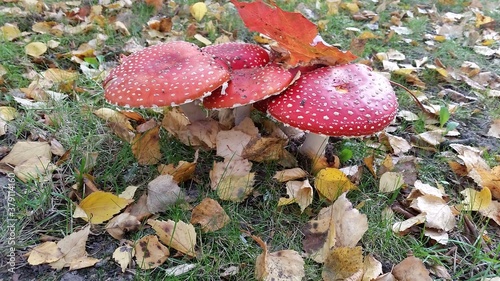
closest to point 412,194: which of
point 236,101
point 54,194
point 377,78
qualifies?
point 377,78

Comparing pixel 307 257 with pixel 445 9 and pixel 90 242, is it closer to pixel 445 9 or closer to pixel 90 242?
pixel 90 242

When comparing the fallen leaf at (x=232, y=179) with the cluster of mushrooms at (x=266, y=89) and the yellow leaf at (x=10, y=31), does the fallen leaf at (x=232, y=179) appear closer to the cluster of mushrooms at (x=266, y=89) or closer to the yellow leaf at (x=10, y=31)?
the cluster of mushrooms at (x=266, y=89)

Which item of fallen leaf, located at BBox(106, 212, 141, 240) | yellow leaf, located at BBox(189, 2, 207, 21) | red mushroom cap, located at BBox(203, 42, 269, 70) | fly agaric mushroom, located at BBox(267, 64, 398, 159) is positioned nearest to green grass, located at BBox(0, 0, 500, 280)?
fallen leaf, located at BBox(106, 212, 141, 240)

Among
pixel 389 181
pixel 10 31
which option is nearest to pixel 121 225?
pixel 389 181

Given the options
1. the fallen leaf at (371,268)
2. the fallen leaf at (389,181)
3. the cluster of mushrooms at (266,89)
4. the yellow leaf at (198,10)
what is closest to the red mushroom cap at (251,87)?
the cluster of mushrooms at (266,89)

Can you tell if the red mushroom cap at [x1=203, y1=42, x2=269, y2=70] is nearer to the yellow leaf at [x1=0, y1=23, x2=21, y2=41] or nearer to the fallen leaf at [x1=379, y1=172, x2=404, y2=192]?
the fallen leaf at [x1=379, y1=172, x2=404, y2=192]

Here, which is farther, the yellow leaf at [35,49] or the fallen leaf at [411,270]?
the yellow leaf at [35,49]
